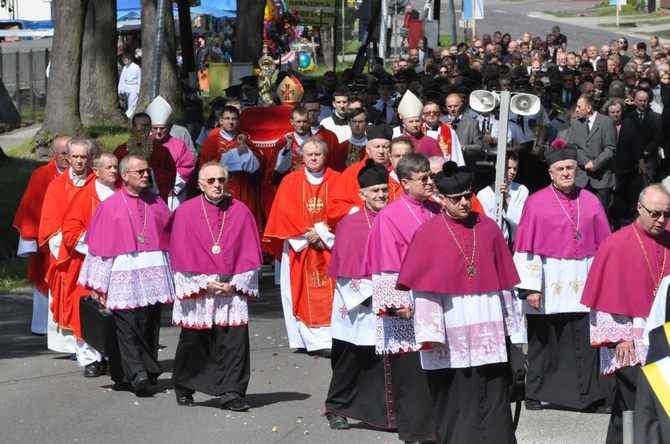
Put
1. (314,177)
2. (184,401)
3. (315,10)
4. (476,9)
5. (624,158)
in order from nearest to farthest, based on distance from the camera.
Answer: (184,401) < (314,177) < (624,158) < (315,10) < (476,9)

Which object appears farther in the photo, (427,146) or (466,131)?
(466,131)

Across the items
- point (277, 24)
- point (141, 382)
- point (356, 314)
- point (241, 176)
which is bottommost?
point (141, 382)

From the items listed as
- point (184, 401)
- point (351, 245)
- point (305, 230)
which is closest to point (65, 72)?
point (305, 230)

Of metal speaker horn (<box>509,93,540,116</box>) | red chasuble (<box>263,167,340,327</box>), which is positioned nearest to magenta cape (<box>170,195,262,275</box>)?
red chasuble (<box>263,167,340,327</box>)

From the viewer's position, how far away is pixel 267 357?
439 inches

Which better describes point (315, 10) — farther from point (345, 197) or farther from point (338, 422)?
point (338, 422)

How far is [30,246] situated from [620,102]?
7.43m

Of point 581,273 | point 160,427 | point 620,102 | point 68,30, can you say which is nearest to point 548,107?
point 620,102

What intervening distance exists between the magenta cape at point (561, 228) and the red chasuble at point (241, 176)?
511 centimetres

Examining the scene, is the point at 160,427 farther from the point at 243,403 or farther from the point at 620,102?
the point at 620,102

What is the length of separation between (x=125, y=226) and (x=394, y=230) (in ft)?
7.75

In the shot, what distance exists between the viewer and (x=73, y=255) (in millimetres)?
10562

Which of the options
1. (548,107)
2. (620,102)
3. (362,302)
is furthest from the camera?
(548,107)

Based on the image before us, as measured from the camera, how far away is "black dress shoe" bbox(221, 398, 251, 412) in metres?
9.22
